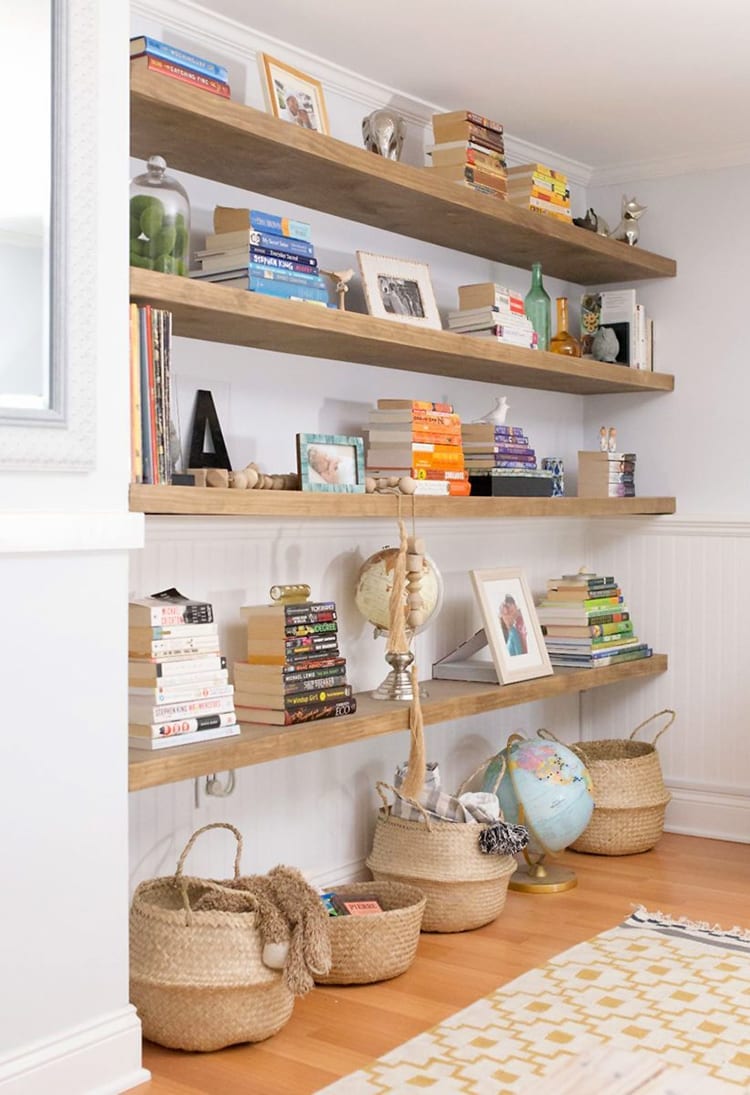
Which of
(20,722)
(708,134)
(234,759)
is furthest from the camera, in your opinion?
(708,134)

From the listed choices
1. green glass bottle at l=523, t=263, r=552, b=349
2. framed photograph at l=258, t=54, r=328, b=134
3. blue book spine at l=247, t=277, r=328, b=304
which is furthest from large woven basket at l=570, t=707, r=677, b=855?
framed photograph at l=258, t=54, r=328, b=134

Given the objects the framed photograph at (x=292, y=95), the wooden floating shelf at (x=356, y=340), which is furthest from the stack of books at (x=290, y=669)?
the framed photograph at (x=292, y=95)

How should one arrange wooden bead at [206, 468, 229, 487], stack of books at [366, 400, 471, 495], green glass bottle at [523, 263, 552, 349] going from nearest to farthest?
wooden bead at [206, 468, 229, 487], stack of books at [366, 400, 471, 495], green glass bottle at [523, 263, 552, 349]

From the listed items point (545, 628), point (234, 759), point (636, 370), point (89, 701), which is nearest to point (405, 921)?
point (234, 759)

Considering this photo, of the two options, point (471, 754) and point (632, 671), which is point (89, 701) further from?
point (632, 671)

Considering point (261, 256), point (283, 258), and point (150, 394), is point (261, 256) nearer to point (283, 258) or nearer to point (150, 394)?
point (283, 258)

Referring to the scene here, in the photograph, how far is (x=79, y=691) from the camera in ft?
7.79

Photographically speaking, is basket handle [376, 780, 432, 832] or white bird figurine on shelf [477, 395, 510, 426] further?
white bird figurine on shelf [477, 395, 510, 426]

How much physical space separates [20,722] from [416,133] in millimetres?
2274

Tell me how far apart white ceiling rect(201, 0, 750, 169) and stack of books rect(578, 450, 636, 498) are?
1.03m

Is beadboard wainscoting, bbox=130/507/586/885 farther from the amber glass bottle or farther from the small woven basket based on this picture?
the amber glass bottle

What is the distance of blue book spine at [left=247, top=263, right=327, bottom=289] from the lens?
113 inches

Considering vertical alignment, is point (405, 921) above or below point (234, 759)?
below

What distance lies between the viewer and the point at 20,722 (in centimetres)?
226
